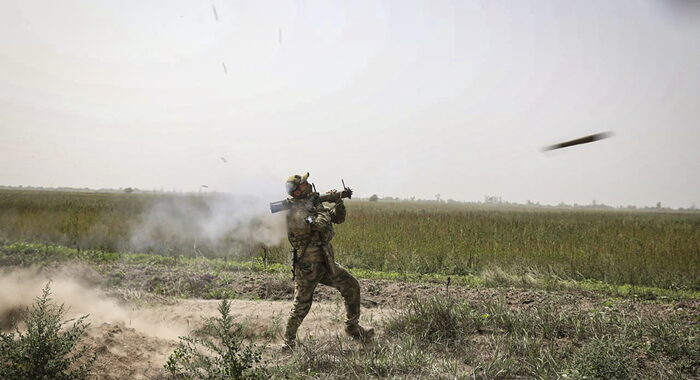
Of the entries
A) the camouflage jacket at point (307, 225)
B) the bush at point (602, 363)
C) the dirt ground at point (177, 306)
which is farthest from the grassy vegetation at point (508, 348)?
the camouflage jacket at point (307, 225)

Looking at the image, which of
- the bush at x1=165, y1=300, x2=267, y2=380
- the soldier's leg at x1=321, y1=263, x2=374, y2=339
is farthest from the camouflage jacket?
the bush at x1=165, y1=300, x2=267, y2=380

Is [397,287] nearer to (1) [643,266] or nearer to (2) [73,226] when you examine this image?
(1) [643,266]

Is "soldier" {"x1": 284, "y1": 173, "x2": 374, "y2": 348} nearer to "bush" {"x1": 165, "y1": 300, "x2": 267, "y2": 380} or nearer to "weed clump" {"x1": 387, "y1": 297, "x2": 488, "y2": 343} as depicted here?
"weed clump" {"x1": 387, "y1": 297, "x2": 488, "y2": 343}

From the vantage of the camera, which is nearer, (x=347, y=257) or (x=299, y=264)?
(x=299, y=264)

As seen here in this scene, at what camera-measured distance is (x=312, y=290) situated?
5.36 meters

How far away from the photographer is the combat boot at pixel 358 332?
545cm

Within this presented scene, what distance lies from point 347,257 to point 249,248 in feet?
9.30

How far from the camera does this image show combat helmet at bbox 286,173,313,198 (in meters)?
5.37

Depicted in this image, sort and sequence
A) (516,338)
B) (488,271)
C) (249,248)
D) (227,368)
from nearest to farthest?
(227,368)
(516,338)
(488,271)
(249,248)

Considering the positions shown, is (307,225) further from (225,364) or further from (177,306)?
(177,306)

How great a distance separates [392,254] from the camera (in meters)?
11.1

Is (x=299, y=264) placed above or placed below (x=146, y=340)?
above

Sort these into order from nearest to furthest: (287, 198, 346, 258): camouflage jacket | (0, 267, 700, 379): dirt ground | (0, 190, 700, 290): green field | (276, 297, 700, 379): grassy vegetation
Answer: (276, 297, 700, 379): grassy vegetation
(0, 267, 700, 379): dirt ground
(287, 198, 346, 258): camouflage jacket
(0, 190, 700, 290): green field

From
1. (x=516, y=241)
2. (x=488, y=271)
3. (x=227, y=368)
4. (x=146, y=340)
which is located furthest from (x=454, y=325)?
(x=516, y=241)
